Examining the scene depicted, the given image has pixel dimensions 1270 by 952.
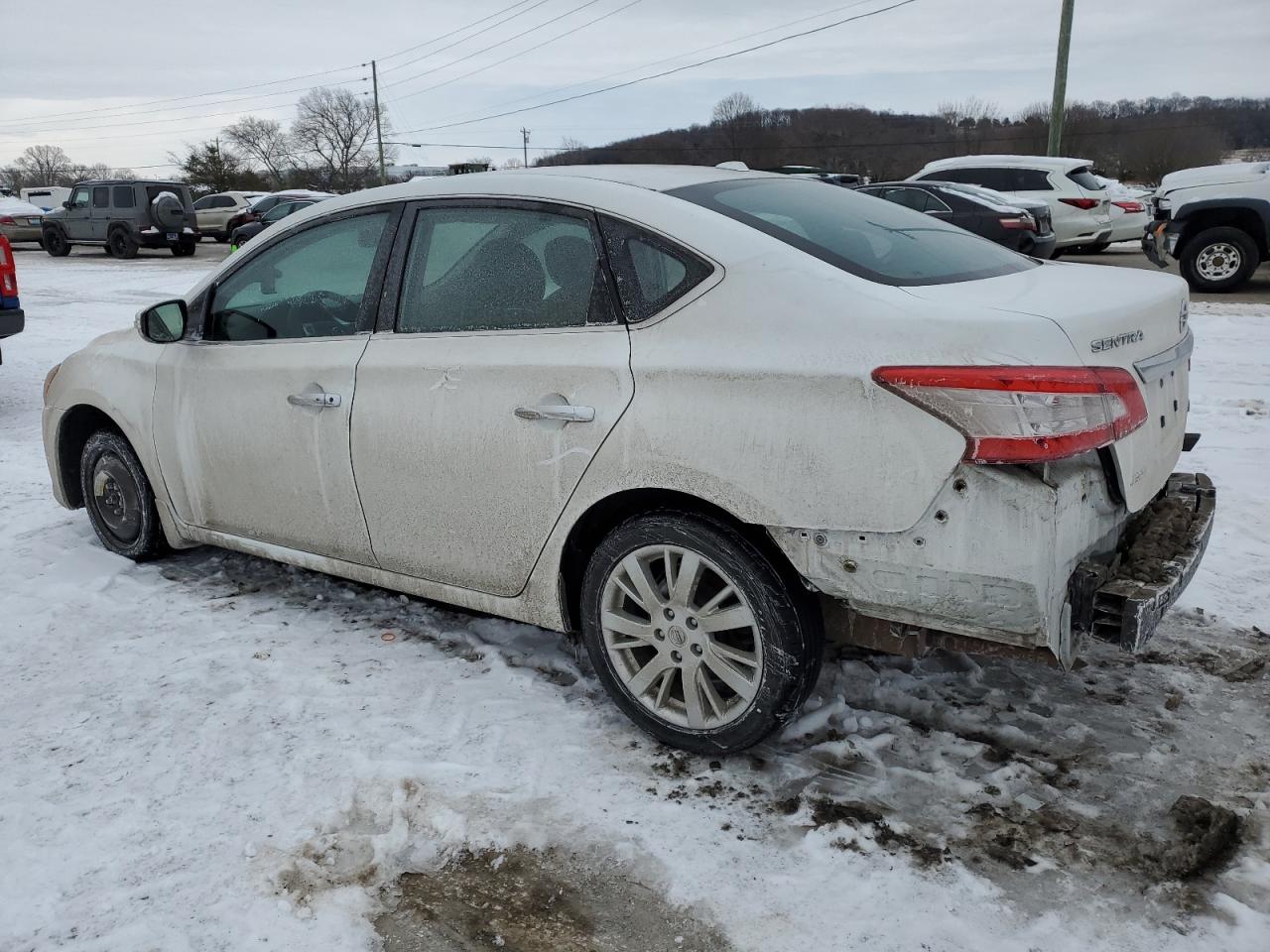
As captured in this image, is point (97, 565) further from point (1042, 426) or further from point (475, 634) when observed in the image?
point (1042, 426)

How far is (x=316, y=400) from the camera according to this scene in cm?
352

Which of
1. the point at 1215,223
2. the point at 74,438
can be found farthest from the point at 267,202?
the point at 74,438

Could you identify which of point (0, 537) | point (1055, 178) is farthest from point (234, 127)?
point (0, 537)

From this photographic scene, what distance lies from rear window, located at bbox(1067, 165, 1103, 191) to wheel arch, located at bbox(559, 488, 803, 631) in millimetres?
15297

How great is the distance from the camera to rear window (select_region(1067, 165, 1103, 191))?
52.1 feet

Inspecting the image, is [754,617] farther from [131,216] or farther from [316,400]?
[131,216]

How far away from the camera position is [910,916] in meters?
2.27

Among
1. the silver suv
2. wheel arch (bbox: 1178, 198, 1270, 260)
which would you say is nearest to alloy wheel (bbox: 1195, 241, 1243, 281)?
wheel arch (bbox: 1178, 198, 1270, 260)

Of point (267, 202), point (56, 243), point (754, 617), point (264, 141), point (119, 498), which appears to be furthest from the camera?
point (264, 141)

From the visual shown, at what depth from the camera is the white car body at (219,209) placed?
28.2m

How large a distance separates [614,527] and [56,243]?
27.2 metres

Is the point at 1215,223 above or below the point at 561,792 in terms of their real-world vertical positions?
above

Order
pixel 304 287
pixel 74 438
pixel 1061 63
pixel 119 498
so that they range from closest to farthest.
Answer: pixel 304 287 < pixel 119 498 < pixel 74 438 < pixel 1061 63

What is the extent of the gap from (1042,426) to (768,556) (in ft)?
2.51
